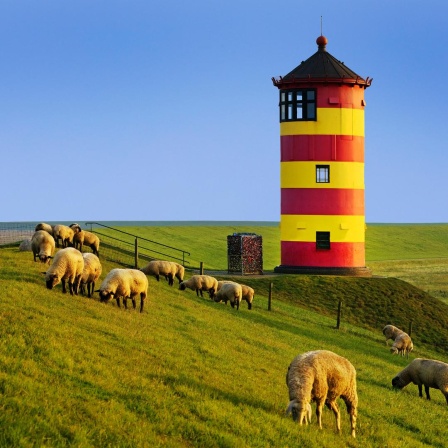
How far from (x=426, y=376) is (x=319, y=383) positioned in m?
9.78

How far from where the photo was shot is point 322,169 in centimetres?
5384

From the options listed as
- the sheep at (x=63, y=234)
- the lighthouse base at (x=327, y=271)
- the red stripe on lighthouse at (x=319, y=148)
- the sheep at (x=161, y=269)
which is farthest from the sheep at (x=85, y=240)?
the red stripe on lighthouse at (x=319, y=148)

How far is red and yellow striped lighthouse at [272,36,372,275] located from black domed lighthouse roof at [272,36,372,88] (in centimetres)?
6

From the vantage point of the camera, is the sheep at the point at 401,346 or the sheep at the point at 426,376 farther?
the sheep at the point at 401,346

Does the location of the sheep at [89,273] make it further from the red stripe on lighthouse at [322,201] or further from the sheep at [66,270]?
the red stripe on lighthouse at [322,201]

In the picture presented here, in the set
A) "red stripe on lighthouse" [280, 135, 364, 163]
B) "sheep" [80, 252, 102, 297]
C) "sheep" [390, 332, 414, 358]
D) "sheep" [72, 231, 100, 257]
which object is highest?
"red stripe on lighthouse" [280, 135, 364, 163]

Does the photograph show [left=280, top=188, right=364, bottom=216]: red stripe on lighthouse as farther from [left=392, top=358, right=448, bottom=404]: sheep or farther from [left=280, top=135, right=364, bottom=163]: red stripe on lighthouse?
[left=392, top=358, right=448, bottom=404]: sheep

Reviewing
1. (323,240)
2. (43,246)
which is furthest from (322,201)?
(43,246)

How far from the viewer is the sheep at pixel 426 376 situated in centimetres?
2531

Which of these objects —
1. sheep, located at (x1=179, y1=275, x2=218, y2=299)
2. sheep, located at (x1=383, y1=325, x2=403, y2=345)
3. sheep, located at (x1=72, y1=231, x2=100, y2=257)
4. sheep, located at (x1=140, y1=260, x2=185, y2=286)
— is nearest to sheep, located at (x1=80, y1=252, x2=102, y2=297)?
sheep, located at (x1=179, y1=275, x2=218, y2=299)

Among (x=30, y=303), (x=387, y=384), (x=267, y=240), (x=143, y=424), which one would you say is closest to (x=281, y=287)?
(x=387, y=384)

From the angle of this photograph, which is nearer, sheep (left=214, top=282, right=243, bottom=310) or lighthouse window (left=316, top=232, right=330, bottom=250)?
sheep (left=214, top=282, right=243, bottom=310)

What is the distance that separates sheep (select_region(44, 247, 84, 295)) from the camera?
88.9ft

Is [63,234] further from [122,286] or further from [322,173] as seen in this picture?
[322,173]
